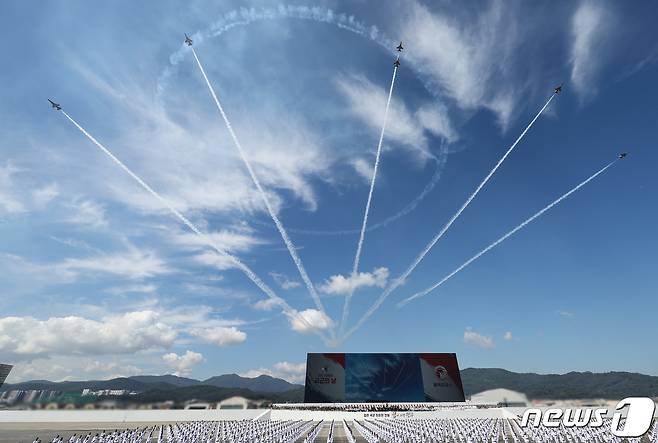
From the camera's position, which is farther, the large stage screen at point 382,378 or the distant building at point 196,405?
the large stage screen at point 382,378

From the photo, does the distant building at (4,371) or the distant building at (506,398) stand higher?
the distant building at (4,371)

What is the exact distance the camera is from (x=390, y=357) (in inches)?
3221

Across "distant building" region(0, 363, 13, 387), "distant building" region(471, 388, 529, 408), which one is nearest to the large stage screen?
"distant building" region(471, 388, 529, 408)

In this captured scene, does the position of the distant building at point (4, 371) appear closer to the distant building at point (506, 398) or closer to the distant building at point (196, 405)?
the distant building at point (196, 405)

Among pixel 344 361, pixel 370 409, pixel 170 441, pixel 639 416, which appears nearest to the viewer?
pixel 639 416

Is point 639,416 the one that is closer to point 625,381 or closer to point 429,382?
point 429,382

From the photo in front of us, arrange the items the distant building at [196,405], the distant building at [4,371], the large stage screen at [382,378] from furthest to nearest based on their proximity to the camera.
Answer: the distant building at [4,371], the large stage screen at [382,378], the distant building at [196,405]

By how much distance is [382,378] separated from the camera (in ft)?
261

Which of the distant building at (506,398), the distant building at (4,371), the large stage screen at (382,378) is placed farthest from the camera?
the distant building at (4,371)

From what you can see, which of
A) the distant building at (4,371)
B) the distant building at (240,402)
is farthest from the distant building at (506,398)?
the distant building at (4,371)

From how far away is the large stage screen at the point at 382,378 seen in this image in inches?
3036

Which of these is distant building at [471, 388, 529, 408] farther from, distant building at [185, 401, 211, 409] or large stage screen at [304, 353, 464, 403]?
distant building at [185, 401, 211, 409]

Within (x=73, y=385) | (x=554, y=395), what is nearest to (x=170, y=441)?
(x=554, y=395)

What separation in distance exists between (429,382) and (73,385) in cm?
13060
